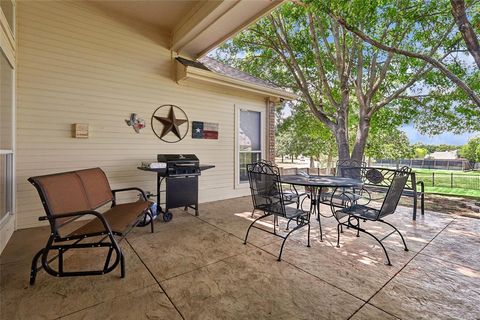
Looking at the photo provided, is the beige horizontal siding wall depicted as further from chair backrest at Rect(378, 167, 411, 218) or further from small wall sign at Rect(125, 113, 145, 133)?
chair backrest at Rect(378, 167, 411, 218)

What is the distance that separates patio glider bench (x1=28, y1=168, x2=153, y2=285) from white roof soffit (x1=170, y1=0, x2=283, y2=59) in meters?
3.08

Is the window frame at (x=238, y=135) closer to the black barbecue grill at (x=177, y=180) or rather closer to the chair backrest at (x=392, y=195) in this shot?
the black barbecue grill at (x=177, y=180)

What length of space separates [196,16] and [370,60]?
21.0 ft

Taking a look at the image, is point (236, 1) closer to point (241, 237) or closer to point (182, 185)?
point (182, 185)

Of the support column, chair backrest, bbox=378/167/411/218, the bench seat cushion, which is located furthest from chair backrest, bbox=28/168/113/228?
the support column

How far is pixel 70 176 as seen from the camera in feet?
8.11

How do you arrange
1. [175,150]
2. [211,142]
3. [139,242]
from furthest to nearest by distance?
[211,142]
[175,150]
[139,242]

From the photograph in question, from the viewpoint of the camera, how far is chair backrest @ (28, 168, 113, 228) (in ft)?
6.67

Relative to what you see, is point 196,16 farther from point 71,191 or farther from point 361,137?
point 361,137

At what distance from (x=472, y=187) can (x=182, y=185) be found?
1294 cm

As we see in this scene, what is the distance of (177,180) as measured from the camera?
13.0 feet

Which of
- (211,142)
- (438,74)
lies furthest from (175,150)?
(438,74)

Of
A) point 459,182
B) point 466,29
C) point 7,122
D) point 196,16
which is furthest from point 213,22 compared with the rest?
point 459,182

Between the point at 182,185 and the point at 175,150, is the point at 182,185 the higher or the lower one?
the lower one
